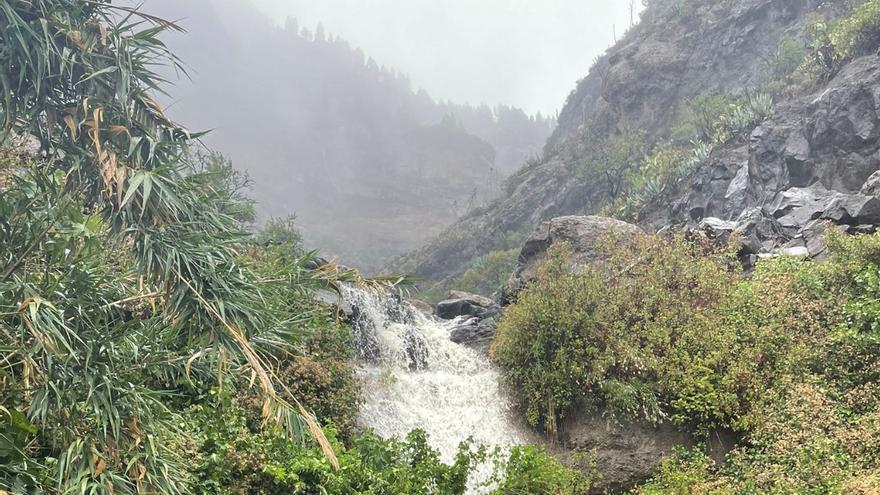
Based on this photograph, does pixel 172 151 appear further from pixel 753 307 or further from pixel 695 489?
pixel 753 307

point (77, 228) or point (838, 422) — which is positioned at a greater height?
point (77, 228)

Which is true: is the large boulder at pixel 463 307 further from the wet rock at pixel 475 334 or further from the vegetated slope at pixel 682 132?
the vegetated slope at pixel 682 132

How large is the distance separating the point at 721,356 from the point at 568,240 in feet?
31.8

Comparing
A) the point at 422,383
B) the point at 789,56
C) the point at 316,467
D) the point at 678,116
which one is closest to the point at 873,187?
the point at 422,383

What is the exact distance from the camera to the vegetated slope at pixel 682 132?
25.5 meters

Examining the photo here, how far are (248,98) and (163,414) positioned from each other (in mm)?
189245

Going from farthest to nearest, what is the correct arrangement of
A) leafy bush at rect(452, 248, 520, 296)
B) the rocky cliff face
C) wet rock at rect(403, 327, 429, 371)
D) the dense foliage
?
leafy bush at rect(452, 248, 520, 296) < wet rock at rect(403, 327, 429, 371) < the rocky cliff face < the dense foliage

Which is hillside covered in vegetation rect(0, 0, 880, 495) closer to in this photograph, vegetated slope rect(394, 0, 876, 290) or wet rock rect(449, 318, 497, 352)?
wet rock rect(449, 318, 497, 352)

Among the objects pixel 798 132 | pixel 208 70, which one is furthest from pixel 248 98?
pixel 798 132

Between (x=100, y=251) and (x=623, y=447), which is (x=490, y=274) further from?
(x=100, y=251)

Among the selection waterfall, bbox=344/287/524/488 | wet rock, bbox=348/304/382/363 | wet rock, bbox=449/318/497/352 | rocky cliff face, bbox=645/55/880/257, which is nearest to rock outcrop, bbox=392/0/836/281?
rocky cliff face, bbox=645/55/880/257

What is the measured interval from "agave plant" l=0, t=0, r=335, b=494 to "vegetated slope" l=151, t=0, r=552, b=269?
301 feet

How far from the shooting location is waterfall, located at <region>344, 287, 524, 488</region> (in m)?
Answer: 14.7

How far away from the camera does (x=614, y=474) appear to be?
1245cm
